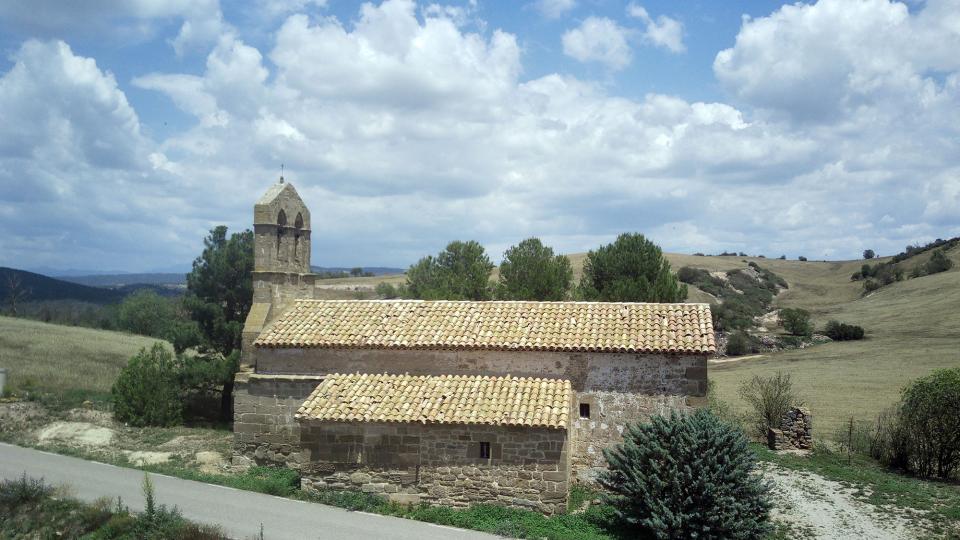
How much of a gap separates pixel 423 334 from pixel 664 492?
6.69 meters

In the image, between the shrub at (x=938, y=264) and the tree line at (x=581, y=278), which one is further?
the shrub at (x=938, y=264)

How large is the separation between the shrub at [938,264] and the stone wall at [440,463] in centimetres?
6029

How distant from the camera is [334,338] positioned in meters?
16.2

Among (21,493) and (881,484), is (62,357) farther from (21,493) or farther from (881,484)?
(881,484)

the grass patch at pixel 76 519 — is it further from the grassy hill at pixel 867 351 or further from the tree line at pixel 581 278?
the grassy hill at pixel 867 351

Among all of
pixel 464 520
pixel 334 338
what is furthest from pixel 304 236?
pixel 464 520

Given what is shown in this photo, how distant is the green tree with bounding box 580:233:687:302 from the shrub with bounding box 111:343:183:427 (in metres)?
15.9

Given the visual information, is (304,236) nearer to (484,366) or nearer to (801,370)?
(484,366)

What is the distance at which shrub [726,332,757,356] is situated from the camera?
45.3 meters

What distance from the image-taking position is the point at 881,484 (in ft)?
53.4

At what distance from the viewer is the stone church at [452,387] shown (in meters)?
13.4

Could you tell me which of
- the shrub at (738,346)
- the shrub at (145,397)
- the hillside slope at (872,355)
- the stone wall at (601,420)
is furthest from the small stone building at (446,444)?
the shrub at (738,346)

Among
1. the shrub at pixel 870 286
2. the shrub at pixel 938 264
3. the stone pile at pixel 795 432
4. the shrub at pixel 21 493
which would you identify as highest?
the shrub at pixel 938 264

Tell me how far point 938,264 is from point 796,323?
842 inches
